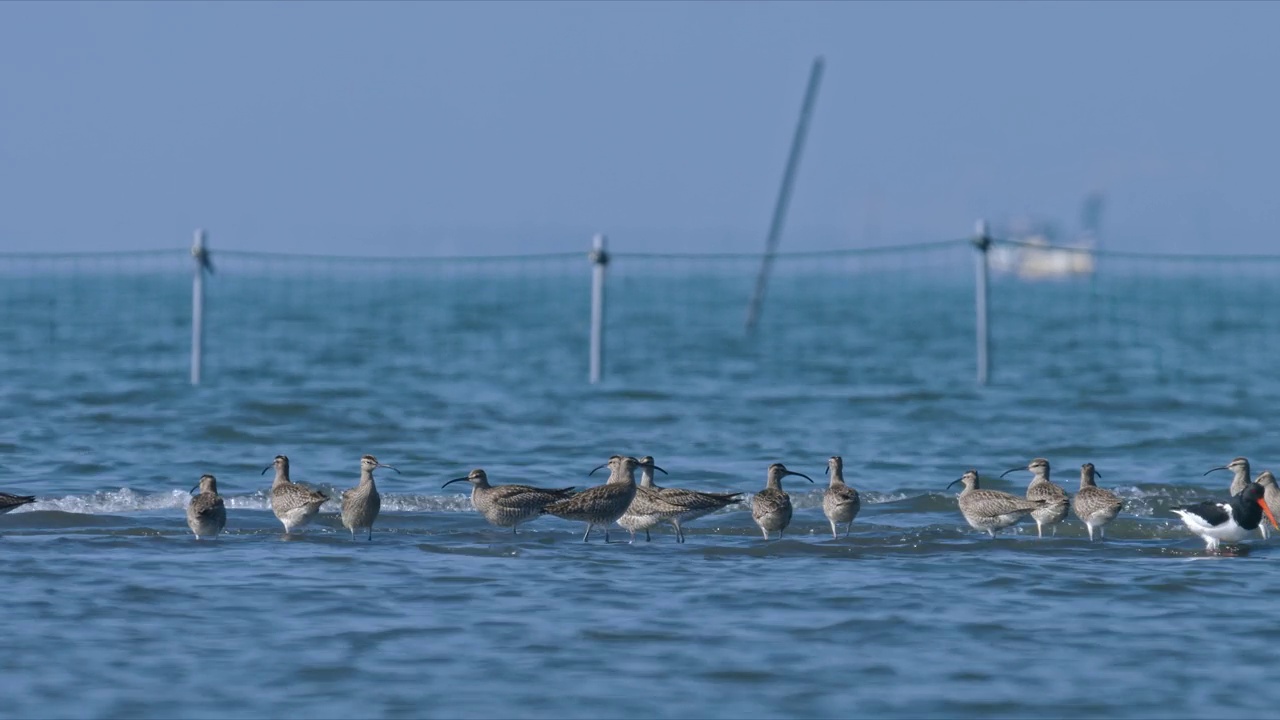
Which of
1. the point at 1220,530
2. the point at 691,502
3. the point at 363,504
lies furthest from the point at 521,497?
the point at 1220,530

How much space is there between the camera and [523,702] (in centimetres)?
986

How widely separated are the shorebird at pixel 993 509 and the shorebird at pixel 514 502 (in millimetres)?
3458

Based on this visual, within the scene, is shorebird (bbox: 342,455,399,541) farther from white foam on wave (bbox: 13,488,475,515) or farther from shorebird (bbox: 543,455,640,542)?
white foam on wave (bbox: 13,488,475,515)

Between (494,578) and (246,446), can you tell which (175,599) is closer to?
(494,578)

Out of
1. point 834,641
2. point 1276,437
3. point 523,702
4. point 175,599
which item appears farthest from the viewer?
point 1276,437

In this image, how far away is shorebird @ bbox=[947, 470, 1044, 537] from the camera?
621 inches

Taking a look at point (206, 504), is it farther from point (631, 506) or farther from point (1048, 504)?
point (1048, 504)

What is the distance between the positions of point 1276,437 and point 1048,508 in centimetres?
1155

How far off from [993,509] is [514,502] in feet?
13.3

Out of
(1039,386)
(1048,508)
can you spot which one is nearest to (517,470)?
(1048,508)

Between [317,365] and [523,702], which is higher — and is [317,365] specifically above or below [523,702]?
above

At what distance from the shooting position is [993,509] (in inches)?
625

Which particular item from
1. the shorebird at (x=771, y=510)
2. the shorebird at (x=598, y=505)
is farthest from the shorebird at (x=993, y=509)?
the shorebird at (x=598, y=505)

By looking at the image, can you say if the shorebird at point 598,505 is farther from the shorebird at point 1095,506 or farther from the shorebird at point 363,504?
the shorebird at point 1095,506
